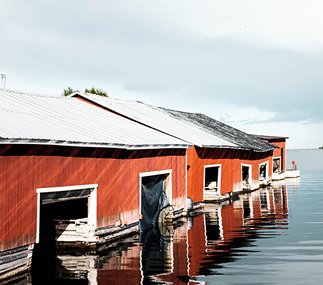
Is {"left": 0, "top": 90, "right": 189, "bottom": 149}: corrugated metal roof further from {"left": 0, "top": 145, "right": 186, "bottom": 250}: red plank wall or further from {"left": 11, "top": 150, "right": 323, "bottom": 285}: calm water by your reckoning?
{"left": 11, "top": 150, "right": 323, "bottom": 285}: calm water

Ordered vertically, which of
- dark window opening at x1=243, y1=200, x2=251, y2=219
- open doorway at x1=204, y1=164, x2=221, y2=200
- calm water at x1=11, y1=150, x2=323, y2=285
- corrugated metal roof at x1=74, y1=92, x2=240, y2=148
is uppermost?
corrugated metal roof at x1=74, y1=92, x2=240, y2=148

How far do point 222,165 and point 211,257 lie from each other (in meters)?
24.0

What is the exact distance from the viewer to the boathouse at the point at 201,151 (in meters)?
37.9

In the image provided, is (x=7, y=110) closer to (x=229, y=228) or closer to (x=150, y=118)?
(x=229, y=228)

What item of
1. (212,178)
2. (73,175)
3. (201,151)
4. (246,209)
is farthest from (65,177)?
(212,178)

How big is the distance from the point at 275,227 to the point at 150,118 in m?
14.6

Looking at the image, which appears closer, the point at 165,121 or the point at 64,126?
the point at 64,126

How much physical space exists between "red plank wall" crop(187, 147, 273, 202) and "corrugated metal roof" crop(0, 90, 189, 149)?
543 cm

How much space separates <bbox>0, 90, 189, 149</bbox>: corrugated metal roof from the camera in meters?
19.4

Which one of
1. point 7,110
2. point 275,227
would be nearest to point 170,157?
point 275,227

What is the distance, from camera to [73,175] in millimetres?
21547

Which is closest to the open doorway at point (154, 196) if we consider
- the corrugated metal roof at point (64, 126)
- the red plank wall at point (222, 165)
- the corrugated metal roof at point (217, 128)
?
the corrugated metal roof at point (64, 126)

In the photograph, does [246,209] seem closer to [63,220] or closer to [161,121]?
[161,121]

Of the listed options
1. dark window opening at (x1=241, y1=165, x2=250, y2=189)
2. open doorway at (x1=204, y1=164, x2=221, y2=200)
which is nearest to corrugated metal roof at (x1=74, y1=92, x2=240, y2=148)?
open doorway at (x1=204, y1=164, x2=221, y2=200)
